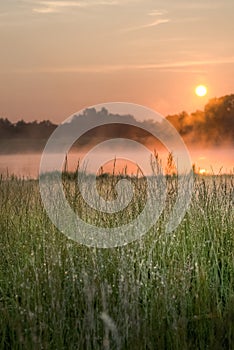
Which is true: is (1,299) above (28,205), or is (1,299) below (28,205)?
below

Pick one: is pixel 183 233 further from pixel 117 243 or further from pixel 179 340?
pixel 179 340

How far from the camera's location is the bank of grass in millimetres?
3928

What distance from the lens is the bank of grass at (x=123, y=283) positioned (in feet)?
Answer: 12.9

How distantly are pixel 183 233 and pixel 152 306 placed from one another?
4.57 feet

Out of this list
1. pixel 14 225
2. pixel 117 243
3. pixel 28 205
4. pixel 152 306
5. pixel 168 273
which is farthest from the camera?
pixel 28 205

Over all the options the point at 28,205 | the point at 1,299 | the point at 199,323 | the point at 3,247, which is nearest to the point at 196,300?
the point at 199,323

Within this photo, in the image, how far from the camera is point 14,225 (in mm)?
6465

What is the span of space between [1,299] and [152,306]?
118cm

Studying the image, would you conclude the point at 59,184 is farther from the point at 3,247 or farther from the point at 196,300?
the point at 196,300

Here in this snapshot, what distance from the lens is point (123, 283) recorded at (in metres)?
4.31

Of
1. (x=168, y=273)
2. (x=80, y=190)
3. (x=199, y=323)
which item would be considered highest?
(x=80, y=190)

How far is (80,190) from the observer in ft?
21.9

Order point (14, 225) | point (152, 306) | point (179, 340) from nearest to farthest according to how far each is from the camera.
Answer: point (179, 340) < point (152, 306) < point (14, 225)

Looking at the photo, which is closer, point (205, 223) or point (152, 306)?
point (152, 306)
